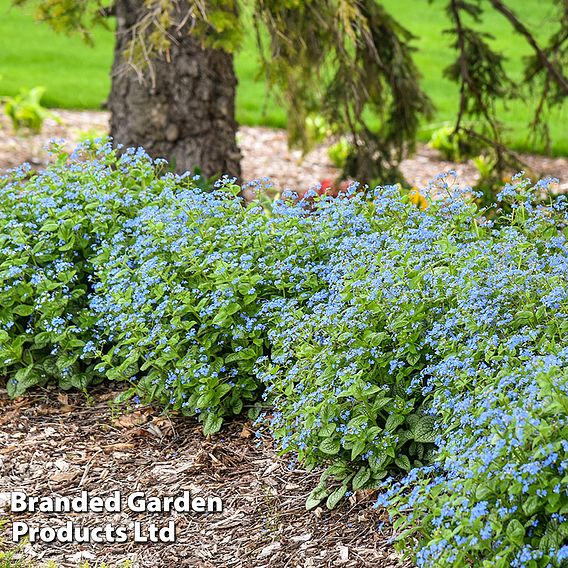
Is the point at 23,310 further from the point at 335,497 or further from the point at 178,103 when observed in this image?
the point at 178,103

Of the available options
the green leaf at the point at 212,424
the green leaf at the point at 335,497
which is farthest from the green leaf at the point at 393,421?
the green leaf at the point at 212,424

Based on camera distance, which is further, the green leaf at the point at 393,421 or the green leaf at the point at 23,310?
the green leaf at the point at 23,310

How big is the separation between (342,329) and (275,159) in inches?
258

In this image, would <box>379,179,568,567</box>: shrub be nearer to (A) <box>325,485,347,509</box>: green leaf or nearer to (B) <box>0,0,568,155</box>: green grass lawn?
(A) <box>325,485,347,509</box>: green leaf

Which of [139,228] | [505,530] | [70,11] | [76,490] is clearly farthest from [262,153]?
[505,530]

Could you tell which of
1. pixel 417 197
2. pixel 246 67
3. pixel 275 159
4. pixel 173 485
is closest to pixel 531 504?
pixel 173 485

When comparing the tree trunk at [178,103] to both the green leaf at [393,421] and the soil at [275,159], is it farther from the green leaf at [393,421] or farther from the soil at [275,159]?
the green leaf at [393,421]

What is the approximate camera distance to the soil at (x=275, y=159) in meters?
8.99

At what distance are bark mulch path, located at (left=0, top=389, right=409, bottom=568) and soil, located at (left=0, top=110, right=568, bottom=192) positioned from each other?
4.91 metres

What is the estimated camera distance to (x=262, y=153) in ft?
32.4

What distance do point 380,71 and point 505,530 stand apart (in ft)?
18.0

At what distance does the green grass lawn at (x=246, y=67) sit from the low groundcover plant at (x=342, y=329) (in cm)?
574

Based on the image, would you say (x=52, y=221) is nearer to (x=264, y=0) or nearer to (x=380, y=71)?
(x=264, y=0)

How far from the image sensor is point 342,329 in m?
3.33
